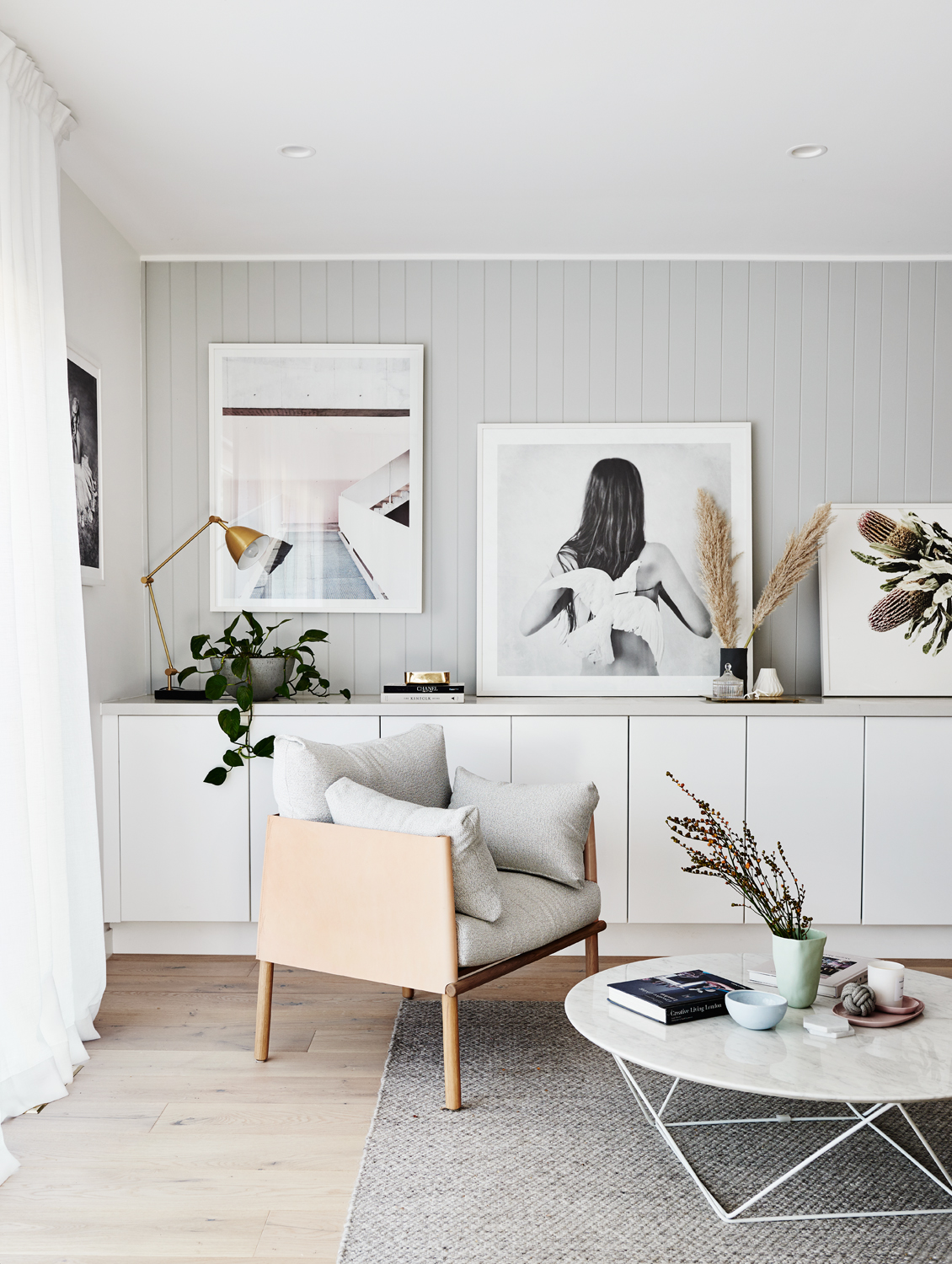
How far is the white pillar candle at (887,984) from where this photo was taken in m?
1.98

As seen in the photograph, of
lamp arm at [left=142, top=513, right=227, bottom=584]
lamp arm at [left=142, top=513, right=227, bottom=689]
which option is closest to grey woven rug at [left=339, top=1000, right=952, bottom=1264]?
lamp arm at [left=142, top=513, right=227, bottom=689]

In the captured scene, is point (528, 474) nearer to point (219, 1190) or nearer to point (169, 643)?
point (169, 643)

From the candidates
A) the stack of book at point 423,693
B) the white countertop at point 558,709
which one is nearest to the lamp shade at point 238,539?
the white countertop at point 558,709

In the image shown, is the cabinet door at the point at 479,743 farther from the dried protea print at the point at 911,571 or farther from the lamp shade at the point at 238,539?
the dried protea print at the point at 911,571

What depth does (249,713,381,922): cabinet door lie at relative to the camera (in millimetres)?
3293

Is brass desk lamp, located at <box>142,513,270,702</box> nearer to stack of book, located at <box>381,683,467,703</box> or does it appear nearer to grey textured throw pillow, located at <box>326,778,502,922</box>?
stack of book, located at <box>381,683,467,703</box>

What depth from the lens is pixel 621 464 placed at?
145 inches

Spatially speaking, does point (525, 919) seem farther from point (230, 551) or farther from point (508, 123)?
point (508, 123)

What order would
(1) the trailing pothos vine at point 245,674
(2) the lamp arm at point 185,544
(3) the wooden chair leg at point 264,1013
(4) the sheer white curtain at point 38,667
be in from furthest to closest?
(2) the lamp arm at point 185,544 → (1) the trailing pothos vine at point 245,674 → (3) the wooden chair leg at point 264,1013 → (4) the sheer white curtain at point 38,667

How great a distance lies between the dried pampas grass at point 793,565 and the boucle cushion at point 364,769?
131cm

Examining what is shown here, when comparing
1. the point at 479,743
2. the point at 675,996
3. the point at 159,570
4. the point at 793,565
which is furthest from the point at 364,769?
the point at 793,565

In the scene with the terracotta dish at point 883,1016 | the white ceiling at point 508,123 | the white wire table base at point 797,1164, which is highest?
the white ceiling at point 508,123

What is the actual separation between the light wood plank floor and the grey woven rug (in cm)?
9

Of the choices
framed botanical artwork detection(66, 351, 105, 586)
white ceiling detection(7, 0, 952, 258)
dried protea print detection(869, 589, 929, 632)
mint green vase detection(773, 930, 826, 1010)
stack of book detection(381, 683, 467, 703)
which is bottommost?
mint green vase detection(773, 930, 826, 1010)
